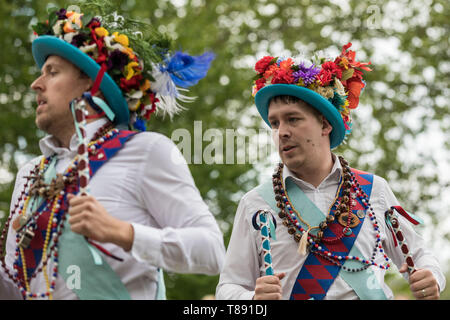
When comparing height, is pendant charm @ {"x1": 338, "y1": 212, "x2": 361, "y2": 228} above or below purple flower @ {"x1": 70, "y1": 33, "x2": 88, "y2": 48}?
below

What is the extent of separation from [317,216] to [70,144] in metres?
1.52

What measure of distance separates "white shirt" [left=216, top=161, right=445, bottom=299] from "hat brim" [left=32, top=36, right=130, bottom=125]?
1041 millimetres

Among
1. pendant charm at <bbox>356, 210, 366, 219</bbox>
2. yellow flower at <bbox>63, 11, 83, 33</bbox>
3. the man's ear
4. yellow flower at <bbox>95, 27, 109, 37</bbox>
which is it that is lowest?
pendant charm at <bbox>356, 210, 366, 219</bbox>

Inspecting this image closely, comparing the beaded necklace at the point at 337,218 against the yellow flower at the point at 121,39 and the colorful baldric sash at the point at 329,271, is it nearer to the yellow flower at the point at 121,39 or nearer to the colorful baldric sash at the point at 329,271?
the colorful baldric sash at the point at 329,271

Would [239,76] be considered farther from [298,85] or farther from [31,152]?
[298,85]

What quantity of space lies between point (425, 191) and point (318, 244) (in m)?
11.1

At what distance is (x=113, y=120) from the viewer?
3.65 metres

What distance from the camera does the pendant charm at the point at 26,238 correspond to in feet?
10.6

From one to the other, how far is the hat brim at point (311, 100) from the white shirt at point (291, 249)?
22cm

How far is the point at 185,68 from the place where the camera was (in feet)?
12.9

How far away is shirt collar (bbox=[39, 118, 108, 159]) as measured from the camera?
11.4ft

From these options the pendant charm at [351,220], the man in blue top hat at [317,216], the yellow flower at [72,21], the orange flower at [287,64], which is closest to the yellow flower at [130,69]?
the yellow flower at [72,21]

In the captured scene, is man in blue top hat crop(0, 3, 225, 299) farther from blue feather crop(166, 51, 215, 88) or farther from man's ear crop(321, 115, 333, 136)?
man's ear crop(321, 115, 333, 136)

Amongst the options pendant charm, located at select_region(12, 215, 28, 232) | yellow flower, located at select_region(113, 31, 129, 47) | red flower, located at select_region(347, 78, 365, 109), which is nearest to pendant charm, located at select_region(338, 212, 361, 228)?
red flower, located at select_region(347, 78, 365, 109)
